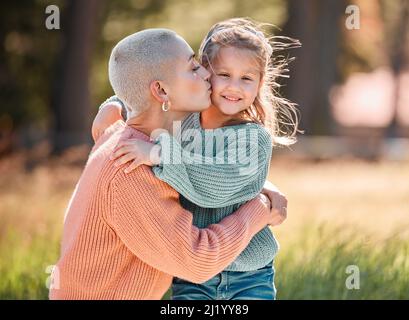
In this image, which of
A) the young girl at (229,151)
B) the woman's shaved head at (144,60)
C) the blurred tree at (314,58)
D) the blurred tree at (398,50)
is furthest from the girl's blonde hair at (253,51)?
the blurred tree at (398,50)

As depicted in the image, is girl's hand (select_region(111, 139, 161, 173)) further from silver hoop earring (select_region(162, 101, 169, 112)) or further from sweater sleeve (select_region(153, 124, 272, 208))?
silver hoop earring (select_region(162, 101, 169, 112))

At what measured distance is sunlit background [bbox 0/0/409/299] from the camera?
17.6 feet

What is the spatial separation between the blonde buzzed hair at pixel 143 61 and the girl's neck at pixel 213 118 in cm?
41

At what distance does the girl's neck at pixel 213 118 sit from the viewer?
3.84 metres

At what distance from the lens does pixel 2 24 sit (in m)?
19.1

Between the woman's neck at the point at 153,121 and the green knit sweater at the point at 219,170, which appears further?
the woman's neck at the point at 153,121

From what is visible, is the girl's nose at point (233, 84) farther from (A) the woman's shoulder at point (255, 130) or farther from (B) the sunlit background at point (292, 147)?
(B) the sunlit background at point (292, 147)

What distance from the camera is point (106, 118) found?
4020 millimetres

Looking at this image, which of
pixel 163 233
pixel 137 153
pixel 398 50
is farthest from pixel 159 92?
pixel 398 50

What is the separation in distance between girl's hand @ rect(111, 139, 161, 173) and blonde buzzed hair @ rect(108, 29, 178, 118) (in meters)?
0.20

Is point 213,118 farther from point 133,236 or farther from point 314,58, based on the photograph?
point 314,58

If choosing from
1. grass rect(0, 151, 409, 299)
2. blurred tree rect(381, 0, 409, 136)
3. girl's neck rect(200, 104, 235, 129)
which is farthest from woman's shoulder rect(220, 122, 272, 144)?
blurred tree rect(381, 0, 409, 136)

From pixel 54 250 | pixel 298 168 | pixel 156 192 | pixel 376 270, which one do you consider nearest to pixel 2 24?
pixel 298 168
